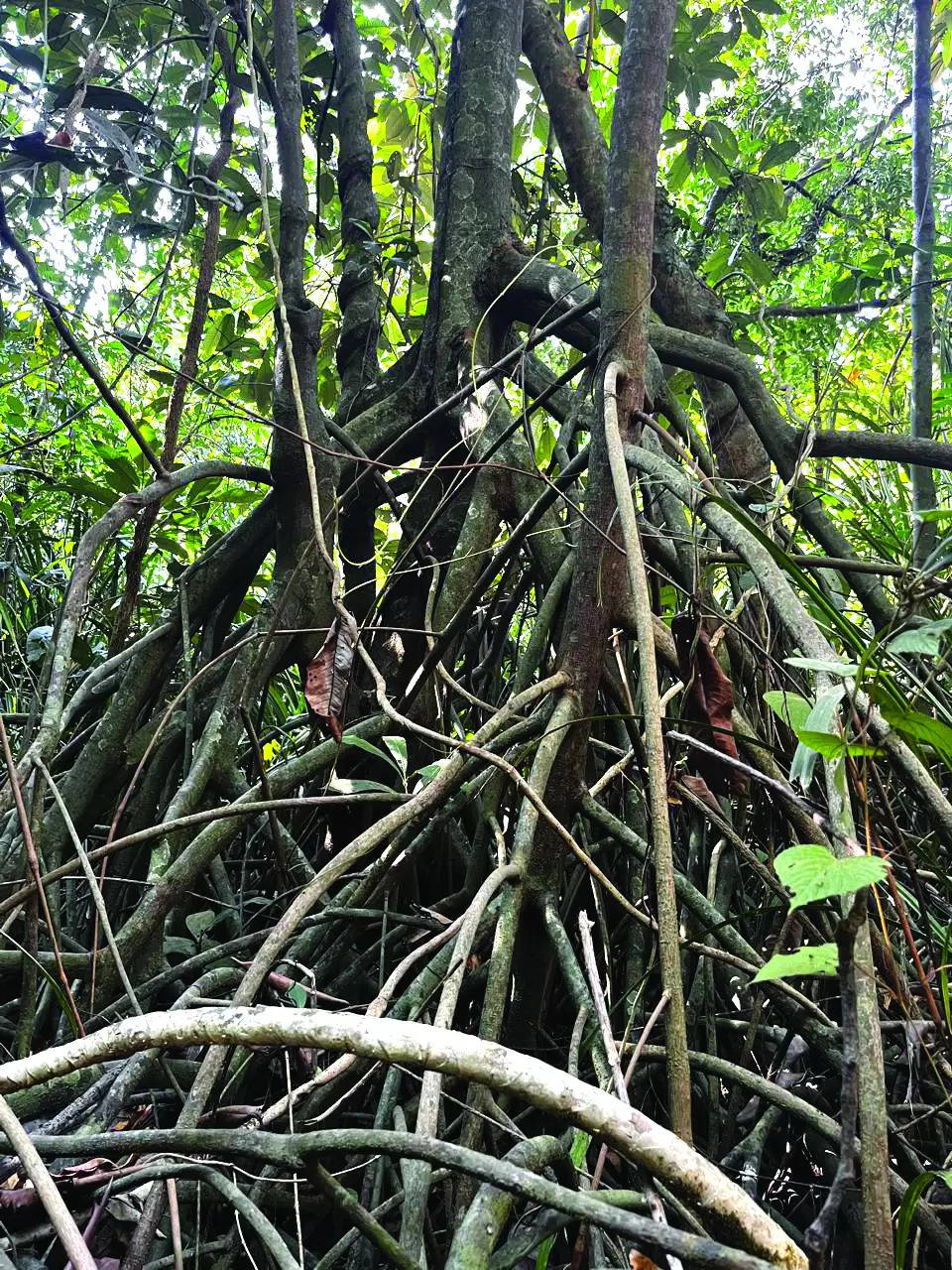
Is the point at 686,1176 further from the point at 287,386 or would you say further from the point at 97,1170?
the point at 287,386

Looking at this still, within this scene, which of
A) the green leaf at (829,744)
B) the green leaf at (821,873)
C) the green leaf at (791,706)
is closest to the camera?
the green leaf at (821,873)

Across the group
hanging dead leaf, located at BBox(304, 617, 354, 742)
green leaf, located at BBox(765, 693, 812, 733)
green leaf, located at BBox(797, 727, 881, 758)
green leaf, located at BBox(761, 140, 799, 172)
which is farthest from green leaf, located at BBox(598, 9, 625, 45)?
green leaf, located at BBox(797, 727, 881, 758)

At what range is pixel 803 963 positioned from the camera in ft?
1.78

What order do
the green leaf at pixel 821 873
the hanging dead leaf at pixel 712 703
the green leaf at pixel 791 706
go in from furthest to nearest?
the hanging dead leaf at pixel 712 703 < the green leaf at pixel 791 706 < the green leaf at pixel 821 873

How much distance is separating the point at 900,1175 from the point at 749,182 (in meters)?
2.62

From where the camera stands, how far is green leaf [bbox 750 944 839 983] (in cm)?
53

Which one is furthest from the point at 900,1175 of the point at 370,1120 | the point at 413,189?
the point at 413,189

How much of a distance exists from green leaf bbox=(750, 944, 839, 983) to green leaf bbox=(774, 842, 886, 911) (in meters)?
0.04

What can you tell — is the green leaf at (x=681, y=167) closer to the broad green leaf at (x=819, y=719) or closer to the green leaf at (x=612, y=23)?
the green leaf at (x=612, y=23)

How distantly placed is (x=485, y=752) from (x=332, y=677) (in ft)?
0.90

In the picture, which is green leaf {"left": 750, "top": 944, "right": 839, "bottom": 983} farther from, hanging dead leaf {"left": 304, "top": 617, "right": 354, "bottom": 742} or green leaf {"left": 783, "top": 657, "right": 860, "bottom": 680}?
hanging dead leaf {"left": 304, "top": 617, "right": 354, "bottom": 742}

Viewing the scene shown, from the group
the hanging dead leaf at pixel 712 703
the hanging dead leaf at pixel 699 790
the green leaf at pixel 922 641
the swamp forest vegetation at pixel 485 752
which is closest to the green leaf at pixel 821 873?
the swamp forest vegetation at pixel 485 752

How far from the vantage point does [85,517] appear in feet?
9.92

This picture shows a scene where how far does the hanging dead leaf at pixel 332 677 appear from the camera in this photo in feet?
4.02
